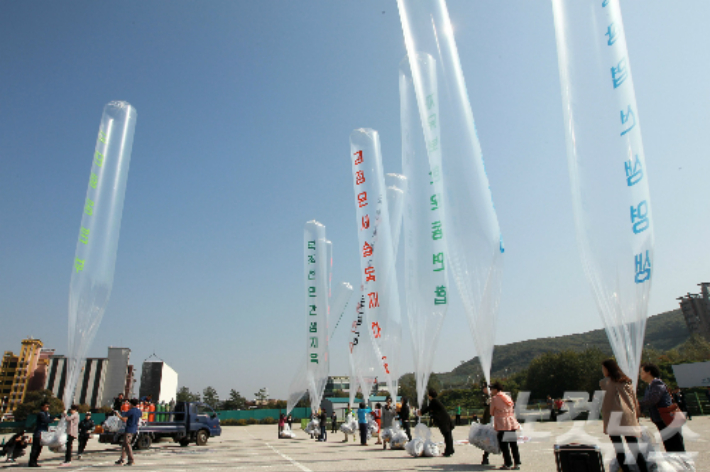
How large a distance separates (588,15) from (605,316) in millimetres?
5064

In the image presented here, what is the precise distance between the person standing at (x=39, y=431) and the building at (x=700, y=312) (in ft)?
364

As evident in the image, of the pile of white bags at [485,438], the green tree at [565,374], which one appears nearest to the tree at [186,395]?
the green tree at [565,374]

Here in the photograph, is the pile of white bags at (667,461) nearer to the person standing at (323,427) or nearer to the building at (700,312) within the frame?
the person standing at (323,427)

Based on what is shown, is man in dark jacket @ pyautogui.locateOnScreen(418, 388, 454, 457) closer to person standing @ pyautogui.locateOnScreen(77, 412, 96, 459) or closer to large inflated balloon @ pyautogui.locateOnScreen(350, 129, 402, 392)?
large inflated balloon @ pyautogui.locateOnScreen(350, 129, 402, 392)

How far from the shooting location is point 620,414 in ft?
16.4

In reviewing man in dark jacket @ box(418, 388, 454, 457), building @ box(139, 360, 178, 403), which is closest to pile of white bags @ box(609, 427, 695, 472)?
man in dark jacket @ box(418, 388, 454, 457)

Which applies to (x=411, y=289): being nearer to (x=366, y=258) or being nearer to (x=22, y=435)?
(x=366, y=258)

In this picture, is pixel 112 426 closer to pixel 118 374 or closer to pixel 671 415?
pixel 671 415

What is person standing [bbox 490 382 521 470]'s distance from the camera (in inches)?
262

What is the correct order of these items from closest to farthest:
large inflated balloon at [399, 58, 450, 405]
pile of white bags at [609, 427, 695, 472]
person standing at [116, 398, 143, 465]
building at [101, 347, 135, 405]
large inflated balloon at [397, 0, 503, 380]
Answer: pile of white bags at [609, 427, 695, 472] < large inflated balloon at [397, 0, 503, 380] < person standing at [116, 398, 143, 465] < large inflated balloon at [399, 58, 450, 405] < building at [101, 347, 135, 405]

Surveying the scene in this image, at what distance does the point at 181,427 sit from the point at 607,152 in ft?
49.3

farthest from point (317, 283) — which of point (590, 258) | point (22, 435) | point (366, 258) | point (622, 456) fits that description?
point (622, 456)

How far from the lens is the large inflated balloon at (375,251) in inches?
540

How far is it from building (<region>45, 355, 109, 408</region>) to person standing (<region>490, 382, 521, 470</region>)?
4122 inches
